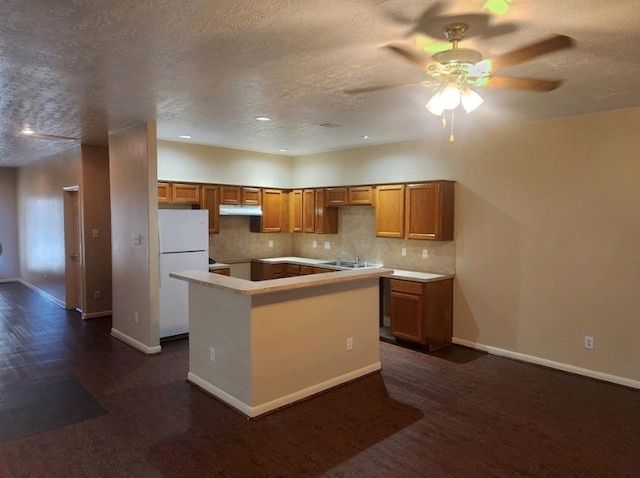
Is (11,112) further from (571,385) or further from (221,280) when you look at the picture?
(571,385)

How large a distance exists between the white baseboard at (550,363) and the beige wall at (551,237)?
40 millimetres

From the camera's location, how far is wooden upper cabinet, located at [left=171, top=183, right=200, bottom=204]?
6.07m

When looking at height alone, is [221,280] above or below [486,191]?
below

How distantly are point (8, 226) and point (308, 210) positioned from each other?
728 cm

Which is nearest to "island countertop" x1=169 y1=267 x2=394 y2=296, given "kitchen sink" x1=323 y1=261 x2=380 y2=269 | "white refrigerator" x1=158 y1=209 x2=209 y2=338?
"white refrigerator" x1=158 y1=209 x2=209 y2=338

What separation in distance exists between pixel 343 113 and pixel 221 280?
2.00 meters

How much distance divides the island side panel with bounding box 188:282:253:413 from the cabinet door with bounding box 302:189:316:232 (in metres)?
3.23

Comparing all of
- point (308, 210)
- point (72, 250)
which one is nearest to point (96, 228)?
point (72, 250)

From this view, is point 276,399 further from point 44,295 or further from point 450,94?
point 44,295

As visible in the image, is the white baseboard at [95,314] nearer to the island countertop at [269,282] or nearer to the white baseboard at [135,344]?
the white baseboard at [135,344]

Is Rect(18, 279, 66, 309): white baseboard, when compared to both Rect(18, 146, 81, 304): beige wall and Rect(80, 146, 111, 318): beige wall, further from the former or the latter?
Rect(80, 146, 111, 318): beige wall

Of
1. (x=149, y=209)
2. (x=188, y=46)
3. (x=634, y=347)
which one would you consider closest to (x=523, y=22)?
(x=188, y=46)

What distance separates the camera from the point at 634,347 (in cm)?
413

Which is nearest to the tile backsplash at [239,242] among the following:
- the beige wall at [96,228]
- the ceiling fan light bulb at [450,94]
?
the beige wall at [96,228]
